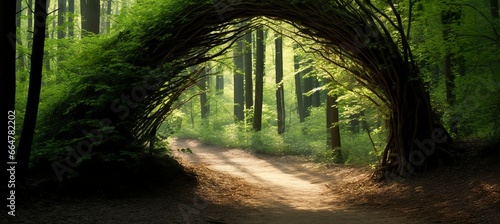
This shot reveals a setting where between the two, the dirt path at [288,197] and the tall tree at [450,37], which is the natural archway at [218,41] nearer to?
the tall tree at [450,37]

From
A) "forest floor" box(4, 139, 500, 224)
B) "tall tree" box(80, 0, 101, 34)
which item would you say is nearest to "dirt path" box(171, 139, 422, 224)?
"forest floor" box(4, 139, 500, 224)

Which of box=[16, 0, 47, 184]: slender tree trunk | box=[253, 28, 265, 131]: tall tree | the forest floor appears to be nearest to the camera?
box=[16, 0, 47, 184]: slender tree trunk

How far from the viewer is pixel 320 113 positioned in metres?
21.8

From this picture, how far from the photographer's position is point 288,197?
7984 mm

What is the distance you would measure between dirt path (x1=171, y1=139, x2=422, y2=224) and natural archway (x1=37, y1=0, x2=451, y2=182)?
6.18ft

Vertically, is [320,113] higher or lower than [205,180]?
higher

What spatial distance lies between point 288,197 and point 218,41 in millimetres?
3565

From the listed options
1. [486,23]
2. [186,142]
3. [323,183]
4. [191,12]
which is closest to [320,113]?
[186,142]

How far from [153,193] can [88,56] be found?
2877 millimetres

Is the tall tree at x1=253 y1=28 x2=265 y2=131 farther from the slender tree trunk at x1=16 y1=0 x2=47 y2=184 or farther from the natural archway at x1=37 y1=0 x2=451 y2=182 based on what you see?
the slender tree trunk at x1=16 y1=0 x2=47 y2=184

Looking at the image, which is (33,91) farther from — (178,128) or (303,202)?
(303,202)

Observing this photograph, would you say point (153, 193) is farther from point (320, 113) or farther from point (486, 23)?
point (320, 113)

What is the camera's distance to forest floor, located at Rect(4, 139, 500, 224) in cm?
499

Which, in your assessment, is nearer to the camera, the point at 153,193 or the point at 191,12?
the point at 153,193
